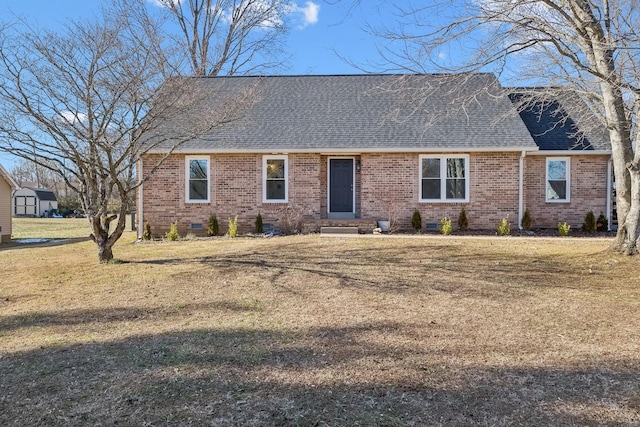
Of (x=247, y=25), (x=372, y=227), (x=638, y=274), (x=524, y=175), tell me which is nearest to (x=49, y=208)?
(x=247, y=25)

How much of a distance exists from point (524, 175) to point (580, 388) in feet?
37.7

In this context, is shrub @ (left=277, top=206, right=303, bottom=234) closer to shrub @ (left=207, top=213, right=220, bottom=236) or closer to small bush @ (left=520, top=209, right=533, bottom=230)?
shrub @ (left=207, top=213, right=220, bottom=236)

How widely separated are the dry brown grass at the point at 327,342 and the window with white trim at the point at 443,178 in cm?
512

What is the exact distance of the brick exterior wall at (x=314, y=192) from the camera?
13.4m

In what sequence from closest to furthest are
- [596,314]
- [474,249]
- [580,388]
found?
[580,388]
[596,314]
[474,249]

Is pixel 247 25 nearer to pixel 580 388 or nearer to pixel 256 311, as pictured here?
pixel 256 311

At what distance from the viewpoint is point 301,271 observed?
7.58 meters

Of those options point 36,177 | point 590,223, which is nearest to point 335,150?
point 590,223

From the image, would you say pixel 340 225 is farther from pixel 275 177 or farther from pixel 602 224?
pixel 602 224

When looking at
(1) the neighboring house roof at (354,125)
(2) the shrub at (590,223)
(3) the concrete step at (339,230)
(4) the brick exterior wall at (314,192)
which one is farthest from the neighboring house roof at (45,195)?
(2) the shrub at (590,223)

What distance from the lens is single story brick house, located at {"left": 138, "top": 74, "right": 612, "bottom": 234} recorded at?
43.3ft

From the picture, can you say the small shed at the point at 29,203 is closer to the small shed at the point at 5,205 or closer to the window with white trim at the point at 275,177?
the small shed at the point at 5,205

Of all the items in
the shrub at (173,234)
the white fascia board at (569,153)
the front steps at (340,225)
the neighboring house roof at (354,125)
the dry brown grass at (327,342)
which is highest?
the neighboring house roof at (354,125)

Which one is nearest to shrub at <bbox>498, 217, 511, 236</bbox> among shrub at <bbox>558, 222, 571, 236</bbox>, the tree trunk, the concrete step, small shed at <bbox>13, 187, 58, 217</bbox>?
shrub at <bbox>558, 222, 571, 236</bbox>
